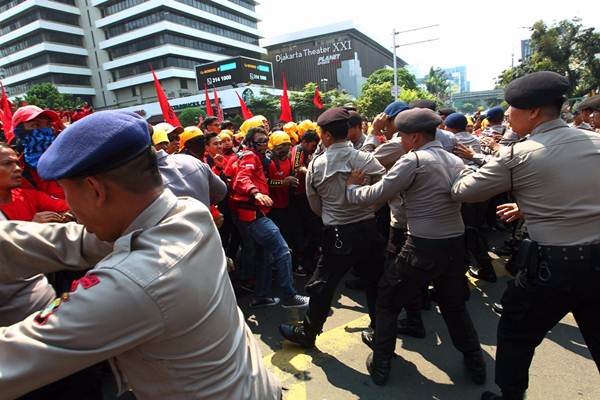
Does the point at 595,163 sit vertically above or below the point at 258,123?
below

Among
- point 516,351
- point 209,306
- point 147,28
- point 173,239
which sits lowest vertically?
point 516,351

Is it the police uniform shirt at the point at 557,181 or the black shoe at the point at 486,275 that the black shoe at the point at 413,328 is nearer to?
the black shoe at the point at 486,275

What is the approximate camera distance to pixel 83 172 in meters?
0.92

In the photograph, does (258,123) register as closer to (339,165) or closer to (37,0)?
(339,165)

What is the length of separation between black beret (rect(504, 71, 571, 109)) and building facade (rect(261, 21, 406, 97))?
6305cm

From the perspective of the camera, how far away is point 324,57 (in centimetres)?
6719

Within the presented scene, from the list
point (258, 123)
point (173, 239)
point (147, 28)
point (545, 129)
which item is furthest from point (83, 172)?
point (147, 28)

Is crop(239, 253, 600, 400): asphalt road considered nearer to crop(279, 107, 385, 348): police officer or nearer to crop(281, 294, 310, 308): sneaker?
crop(281, 294, 310, 308): sneaker

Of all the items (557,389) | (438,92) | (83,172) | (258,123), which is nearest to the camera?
(83,172)

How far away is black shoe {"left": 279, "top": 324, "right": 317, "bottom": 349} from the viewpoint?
3180mm

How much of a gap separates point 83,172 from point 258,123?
13.0ft

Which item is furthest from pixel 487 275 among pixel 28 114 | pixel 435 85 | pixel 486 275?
pixel 435 85

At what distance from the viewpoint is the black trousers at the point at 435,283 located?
2.63 meters

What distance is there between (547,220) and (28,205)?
10.6 ft
